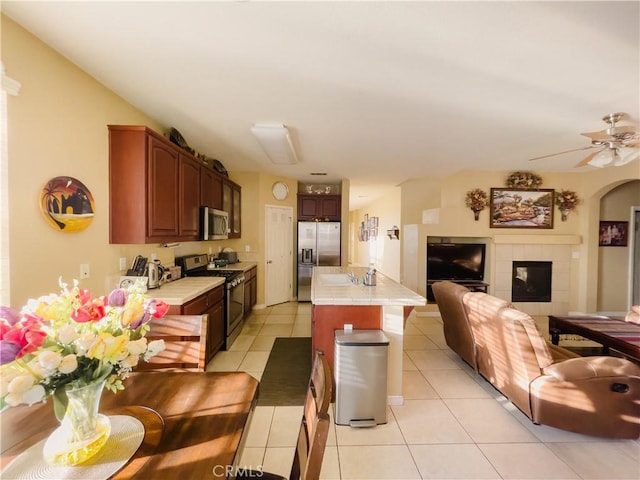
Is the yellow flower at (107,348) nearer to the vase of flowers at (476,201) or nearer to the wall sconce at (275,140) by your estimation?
the wall sconce at (275,140)

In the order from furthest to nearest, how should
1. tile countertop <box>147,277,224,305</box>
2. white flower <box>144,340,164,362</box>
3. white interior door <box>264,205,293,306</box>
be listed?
white interior door <box>264,205,293,306</box> < tile countertop <box>147,277,224,305</box> < white flower <box>144,340,164,362</box>

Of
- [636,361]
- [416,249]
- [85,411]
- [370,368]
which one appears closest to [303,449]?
[85,411]

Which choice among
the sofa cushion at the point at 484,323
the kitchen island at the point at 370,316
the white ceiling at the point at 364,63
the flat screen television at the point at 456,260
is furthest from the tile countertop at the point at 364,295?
the flat screen television at the point at 456,260

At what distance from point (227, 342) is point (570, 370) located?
330 centimetres

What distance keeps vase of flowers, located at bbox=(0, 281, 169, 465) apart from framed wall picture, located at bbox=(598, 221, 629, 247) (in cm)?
713

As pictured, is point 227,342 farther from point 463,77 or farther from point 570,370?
point 463,77

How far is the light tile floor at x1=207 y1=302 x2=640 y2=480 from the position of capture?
1.76 metres

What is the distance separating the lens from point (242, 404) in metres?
1.16

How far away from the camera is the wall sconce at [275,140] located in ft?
9.82

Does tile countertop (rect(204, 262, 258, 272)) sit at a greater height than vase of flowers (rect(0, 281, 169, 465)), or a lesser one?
lesser

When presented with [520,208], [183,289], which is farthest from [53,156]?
[520,208]

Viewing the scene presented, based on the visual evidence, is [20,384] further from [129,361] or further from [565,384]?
[565,384]

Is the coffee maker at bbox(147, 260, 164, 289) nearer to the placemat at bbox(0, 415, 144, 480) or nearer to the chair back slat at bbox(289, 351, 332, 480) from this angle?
the placemat at bbox(0, 415, 144, 480)

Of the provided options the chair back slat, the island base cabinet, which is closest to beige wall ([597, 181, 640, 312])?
the island base cabinet
